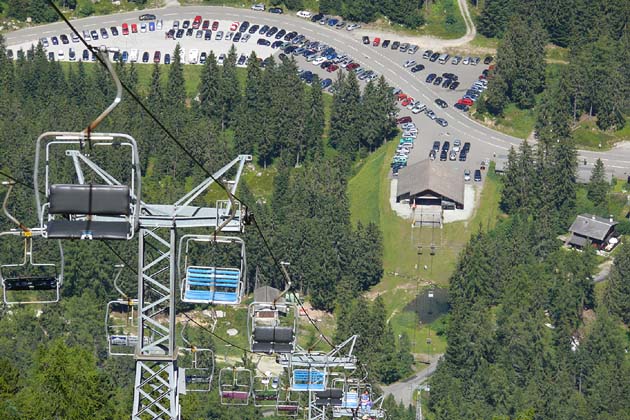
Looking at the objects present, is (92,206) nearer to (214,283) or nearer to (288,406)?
(214,283)

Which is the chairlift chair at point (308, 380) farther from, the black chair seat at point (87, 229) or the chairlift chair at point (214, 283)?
the black chair seat at point (87, 229)

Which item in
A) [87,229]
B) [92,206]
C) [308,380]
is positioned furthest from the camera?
[308,380]

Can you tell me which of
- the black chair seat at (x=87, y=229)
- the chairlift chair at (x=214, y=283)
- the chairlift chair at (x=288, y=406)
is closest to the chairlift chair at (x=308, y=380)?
the chairlift chair at (x=288, y=406)

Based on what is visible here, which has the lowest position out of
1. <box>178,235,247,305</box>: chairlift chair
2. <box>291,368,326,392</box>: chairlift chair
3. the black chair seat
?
<box>291,368,326,392</box>: chairlift chair

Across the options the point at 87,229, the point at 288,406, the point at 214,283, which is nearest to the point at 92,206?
the point at 87,229

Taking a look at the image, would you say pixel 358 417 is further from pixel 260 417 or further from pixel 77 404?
pixel 260 417

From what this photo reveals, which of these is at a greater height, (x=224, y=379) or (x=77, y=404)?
(x=77, y=404)

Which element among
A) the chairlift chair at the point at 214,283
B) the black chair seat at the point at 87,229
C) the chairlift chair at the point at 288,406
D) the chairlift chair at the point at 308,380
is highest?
the black chair seat at the point at 87,229

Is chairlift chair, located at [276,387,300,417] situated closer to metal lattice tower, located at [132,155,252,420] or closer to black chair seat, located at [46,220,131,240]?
metal lattice tower, located at [132,155,252,420]

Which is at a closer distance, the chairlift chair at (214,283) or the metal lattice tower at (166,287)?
the metal lattice tower at (166,287)

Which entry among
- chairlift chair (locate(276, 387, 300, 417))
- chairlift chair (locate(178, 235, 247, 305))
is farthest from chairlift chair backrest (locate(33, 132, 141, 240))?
chairlift chair (locate(276, 387, 300, 417))

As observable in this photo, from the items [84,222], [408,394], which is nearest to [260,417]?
[408,394]
